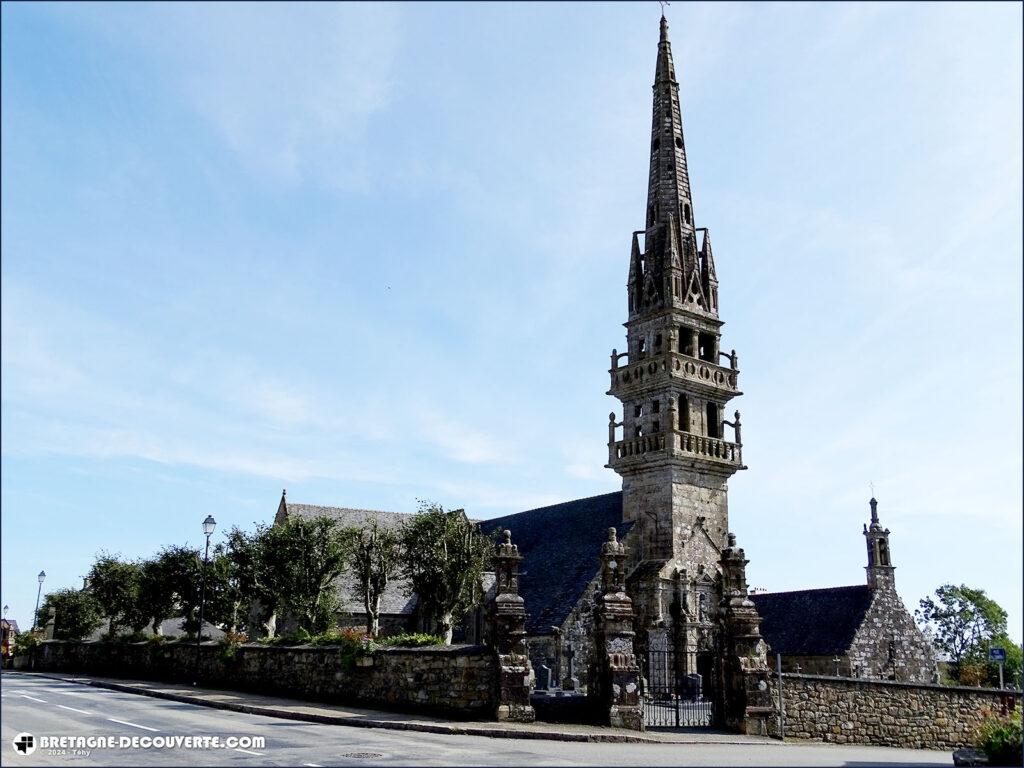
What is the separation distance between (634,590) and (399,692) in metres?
19.2

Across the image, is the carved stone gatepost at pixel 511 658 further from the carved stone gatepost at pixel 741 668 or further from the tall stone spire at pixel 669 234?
the tall stone spire at pixel 669 234

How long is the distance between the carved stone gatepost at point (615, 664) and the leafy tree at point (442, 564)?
46.7 feet

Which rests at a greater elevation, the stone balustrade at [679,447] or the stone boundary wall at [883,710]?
the stone balustrade at [679,447]

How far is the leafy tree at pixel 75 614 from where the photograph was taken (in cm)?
5700

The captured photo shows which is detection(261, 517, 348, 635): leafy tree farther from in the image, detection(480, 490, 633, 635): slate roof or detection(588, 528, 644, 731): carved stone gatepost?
detection(588, 528, 644, 731): carved stone gatepost

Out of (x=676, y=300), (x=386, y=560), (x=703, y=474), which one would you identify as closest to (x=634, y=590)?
(x=703, y=474)

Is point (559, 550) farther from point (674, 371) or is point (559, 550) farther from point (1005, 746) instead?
point (1005, 746)

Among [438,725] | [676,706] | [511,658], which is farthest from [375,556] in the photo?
[438,725]

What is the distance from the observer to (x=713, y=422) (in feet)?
144

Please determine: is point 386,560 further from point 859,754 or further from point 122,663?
point 859,754

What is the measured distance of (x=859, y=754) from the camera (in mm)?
18609

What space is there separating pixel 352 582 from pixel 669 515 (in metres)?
20.4

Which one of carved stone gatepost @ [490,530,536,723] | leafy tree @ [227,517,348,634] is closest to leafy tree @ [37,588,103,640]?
leafy tree @ [227,517,348,634]
